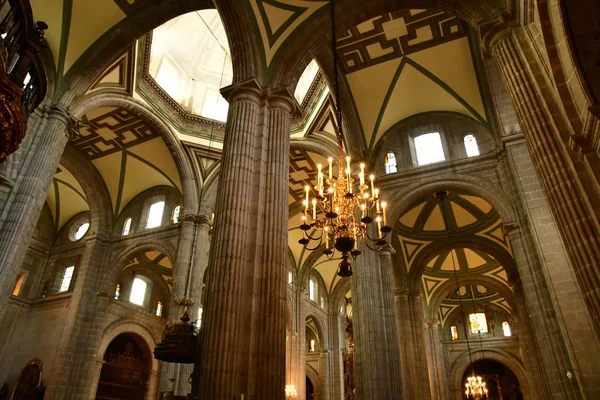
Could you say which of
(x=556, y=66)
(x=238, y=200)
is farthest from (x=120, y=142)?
(x=556, y=66)

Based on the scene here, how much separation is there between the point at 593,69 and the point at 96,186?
58.1 feet

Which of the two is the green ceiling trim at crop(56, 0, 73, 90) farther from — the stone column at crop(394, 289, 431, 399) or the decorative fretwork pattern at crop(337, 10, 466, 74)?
the stone column at crop(394, 289, 431, 399)

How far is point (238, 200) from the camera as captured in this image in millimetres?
7027

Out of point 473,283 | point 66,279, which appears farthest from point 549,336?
point 66,279

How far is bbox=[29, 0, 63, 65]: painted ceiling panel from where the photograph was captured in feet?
33.1

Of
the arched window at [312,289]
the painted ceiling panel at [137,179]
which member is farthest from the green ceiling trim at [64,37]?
the arched window at [312,289]

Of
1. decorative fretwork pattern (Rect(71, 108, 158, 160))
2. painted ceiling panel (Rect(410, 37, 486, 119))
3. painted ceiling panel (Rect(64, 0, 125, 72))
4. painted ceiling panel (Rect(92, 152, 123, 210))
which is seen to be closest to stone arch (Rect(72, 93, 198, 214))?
decorative fretwork pattern (Rect(71, 108, 158, 160))

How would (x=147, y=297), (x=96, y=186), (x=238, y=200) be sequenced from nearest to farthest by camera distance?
1. (x=238, y=200)
2. (x=96, y=186)
3. (x=147, y=297)

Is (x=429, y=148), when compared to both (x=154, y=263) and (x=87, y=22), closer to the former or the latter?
(x=87, y=22)

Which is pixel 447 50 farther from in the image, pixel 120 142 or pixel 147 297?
pixel 147 297

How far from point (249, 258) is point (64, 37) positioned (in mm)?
8305

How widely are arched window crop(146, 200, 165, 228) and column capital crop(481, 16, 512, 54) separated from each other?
46.5ft

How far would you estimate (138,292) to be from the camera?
66.8 ft

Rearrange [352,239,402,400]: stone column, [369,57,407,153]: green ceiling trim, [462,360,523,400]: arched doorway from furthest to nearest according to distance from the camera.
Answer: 1. [462,360,523,400]: arched doorway
2. [369,57,407,153]: green ceiling trim
3. [352,239,402,400]: stone column
